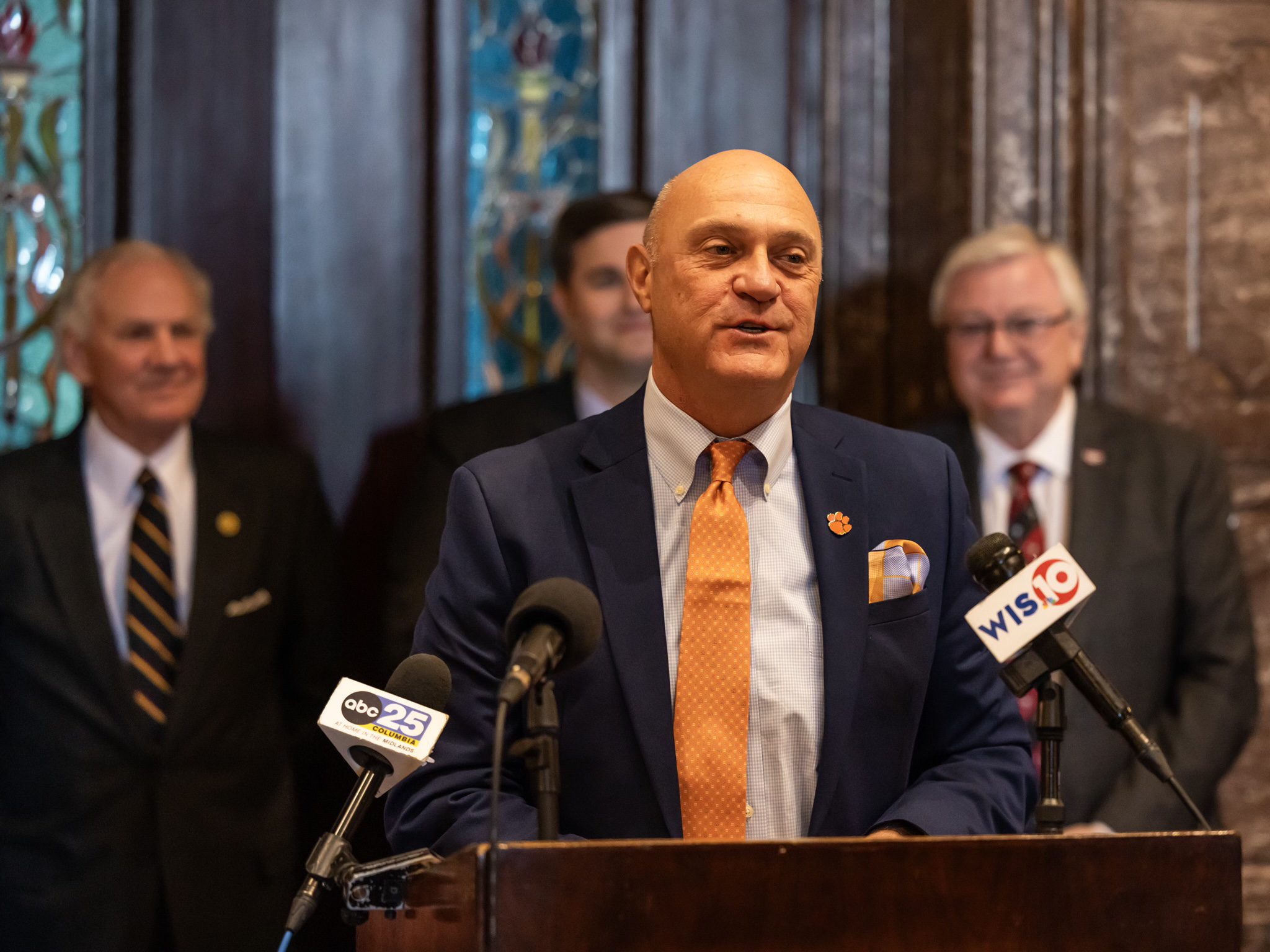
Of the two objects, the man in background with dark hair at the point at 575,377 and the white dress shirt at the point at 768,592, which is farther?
the man in background with dark hair at the point at 575,377

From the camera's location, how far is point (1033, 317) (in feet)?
10.9

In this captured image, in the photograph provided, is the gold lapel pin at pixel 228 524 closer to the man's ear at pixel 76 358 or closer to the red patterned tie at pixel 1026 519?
the man's ear at pixel 76 358

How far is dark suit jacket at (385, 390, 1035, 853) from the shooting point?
1795 millimetres

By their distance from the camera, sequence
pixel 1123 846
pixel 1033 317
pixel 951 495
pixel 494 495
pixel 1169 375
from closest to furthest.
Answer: pixel 1123 846
pixel 494 495
pixel 951 495
pixel 1033 317
pixel 1169 375

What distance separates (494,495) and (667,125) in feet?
6.79

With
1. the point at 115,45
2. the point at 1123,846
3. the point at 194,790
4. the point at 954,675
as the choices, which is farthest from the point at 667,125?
the point at 1123,846

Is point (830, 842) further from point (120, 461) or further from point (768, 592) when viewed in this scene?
point (120, 461)

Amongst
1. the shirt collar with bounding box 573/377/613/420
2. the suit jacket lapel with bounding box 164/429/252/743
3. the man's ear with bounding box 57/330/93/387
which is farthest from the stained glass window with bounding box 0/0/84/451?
the shirt collar with bounding box 573/377/613/420

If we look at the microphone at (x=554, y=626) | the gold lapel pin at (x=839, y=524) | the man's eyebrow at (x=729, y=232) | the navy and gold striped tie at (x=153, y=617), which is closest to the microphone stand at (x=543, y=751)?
the microphone at (x=554, y=626)

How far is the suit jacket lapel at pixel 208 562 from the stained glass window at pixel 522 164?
652mm

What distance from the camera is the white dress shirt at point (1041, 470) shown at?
128 inches

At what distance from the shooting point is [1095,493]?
10.5 ft

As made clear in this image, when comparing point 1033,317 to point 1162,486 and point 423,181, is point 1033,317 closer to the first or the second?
point 1162,486

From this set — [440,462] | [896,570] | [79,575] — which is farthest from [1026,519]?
[79,575]
